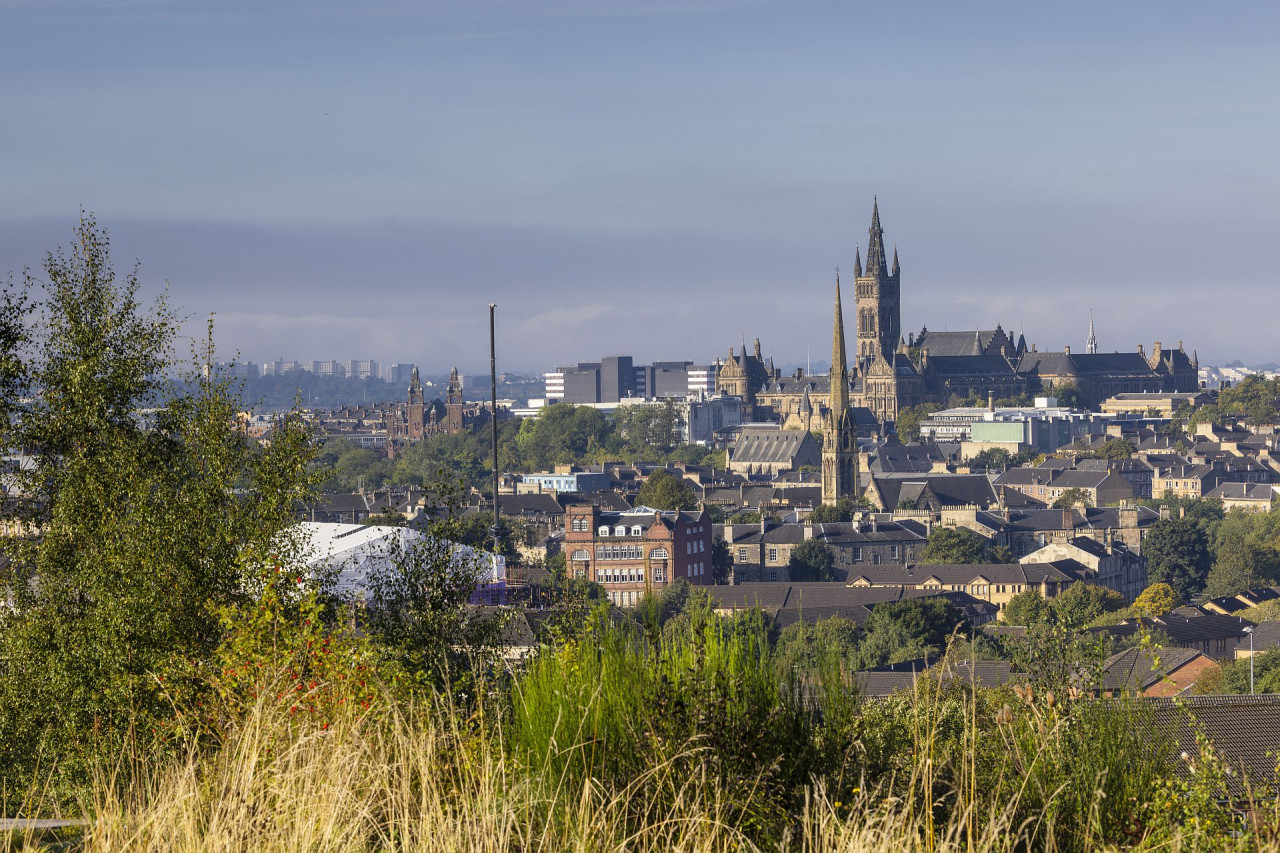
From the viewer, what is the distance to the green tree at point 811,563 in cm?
8238

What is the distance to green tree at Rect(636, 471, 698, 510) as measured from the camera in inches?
3878

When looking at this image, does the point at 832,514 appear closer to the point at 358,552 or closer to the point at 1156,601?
the point at 1156,601

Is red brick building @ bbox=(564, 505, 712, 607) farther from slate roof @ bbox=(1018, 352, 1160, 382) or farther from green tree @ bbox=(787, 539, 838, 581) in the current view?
slate roof @ bbox=(1018, 352, 1160, 382)

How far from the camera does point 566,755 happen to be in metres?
8.20

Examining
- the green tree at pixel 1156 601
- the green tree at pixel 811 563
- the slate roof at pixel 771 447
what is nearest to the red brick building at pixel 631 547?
the green tree at pixel 811 563

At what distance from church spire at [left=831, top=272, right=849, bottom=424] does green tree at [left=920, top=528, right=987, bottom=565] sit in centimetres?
2751

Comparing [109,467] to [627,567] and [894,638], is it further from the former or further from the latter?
[627,567]

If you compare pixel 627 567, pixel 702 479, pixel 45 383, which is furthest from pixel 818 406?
pixel 45 383

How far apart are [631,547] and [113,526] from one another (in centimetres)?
6193

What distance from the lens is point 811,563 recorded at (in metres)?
82.8

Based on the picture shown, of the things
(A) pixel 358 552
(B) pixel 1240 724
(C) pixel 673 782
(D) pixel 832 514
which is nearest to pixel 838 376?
(D) pixel 832 514

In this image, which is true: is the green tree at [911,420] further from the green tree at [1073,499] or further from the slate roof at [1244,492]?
the green tree at [1073,499]

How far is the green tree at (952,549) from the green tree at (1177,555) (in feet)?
27.5

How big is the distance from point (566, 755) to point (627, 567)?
6809 centimetres
